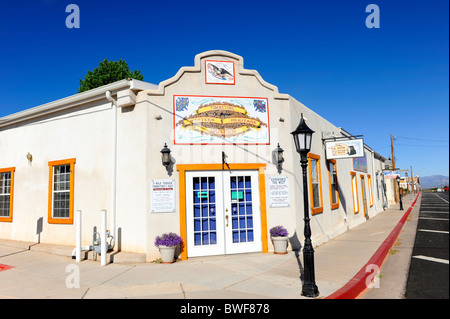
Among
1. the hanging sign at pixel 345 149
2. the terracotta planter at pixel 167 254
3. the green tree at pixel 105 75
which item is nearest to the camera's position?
the terracotta planter at pixel 167 254

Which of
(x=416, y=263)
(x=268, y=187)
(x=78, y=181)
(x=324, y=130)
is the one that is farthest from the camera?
(x=324, y=130)

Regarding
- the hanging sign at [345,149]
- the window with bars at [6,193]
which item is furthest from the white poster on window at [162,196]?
the window with bars at [6,193]

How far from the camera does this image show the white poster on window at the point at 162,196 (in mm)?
7895

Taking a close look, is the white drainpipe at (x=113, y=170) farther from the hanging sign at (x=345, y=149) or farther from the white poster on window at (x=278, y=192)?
the hanging sign at (x=345, y=149)

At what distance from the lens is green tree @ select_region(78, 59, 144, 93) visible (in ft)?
84.3

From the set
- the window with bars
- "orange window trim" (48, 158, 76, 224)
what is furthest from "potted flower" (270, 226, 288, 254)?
the window with bars

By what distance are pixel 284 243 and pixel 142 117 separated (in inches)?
211

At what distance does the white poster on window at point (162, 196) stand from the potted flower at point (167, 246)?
73cm

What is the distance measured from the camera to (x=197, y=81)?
341 inches

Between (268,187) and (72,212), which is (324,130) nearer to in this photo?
(268,187)

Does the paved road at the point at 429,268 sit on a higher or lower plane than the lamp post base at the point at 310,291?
lower

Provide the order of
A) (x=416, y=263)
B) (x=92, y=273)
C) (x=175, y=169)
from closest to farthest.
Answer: (x=92, y=273) → (x=416, y=263) → (x=175, y=169)

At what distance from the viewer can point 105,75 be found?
84.5 ft
